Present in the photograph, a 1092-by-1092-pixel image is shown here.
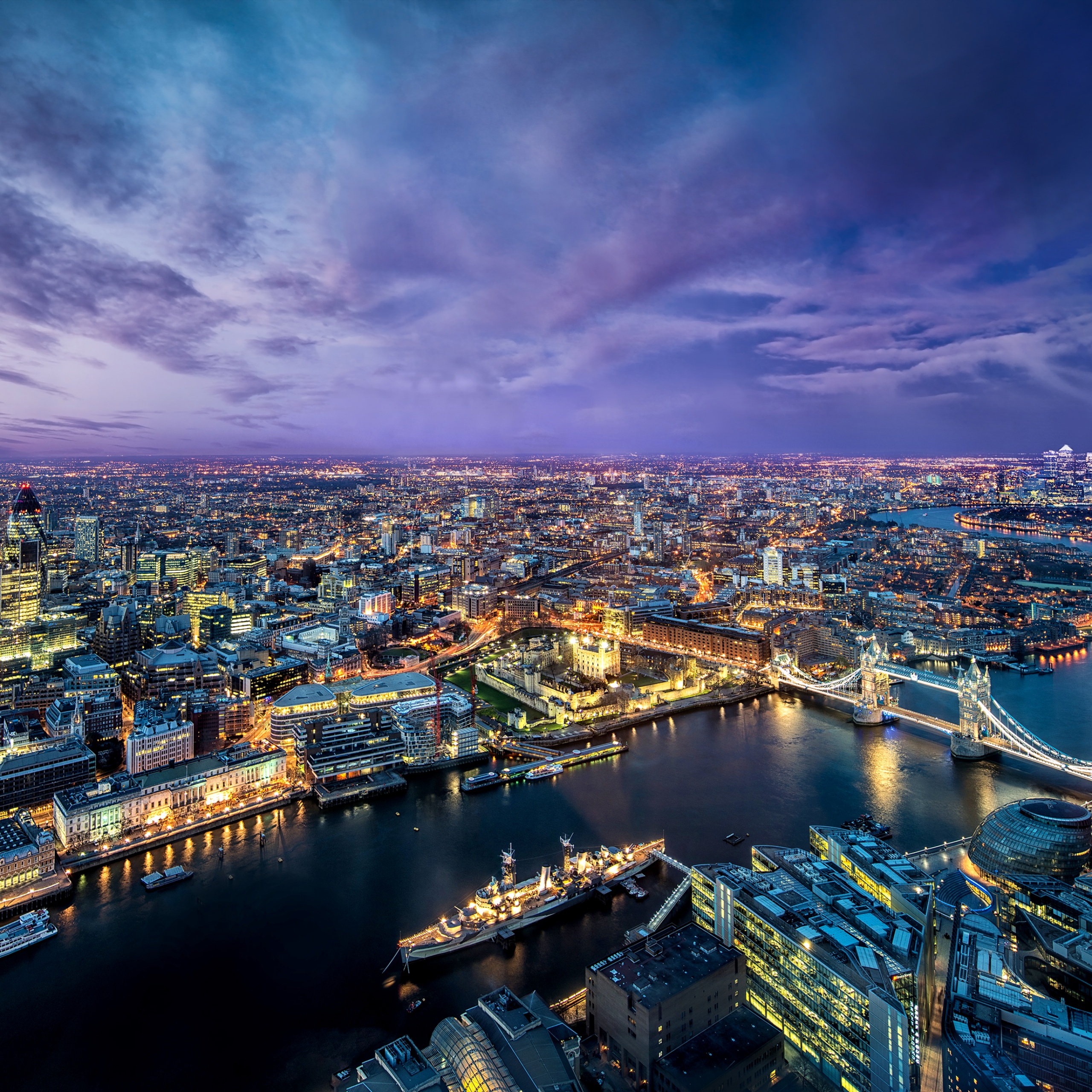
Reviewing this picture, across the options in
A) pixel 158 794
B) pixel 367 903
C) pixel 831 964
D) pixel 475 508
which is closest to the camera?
pixel 831 964

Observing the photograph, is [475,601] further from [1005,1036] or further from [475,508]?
[475,508]

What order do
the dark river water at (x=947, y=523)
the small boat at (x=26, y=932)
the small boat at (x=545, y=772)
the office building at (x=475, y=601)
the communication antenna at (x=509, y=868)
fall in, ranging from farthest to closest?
the dark river water at (x=947, y=523) < the office building at (x=475, y=601) < the small boat at (x=545, y=772) < the communication antenna at (x=509, y=868) < the small boat at (x=26, y=932)

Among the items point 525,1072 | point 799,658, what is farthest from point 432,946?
point 799,658

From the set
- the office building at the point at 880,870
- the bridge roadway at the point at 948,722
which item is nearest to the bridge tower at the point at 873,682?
the bridge roadway at the point at 948,722

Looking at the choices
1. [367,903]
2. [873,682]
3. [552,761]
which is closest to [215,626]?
[552,761]

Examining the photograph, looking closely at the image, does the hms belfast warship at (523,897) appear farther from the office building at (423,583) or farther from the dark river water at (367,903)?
the office building at (423,583)

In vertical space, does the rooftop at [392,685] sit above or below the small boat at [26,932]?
above
